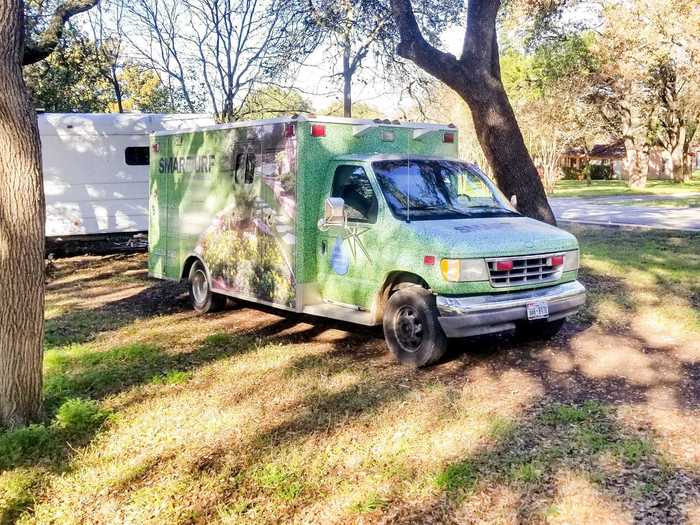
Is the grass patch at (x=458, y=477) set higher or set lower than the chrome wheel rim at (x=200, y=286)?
lower

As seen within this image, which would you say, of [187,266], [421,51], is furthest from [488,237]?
[421,51]

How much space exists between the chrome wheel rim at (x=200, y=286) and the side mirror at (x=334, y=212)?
3.14 m

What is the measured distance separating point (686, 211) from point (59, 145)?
19361mm

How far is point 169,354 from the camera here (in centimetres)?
734

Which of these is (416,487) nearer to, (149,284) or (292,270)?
(292,270)

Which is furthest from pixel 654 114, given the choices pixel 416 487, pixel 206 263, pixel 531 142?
pixel 416 487

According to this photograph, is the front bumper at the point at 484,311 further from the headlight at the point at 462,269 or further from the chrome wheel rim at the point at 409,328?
the chrome wheel rim at the point at 409,328

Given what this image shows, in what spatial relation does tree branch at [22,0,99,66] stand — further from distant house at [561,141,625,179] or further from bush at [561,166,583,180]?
distant house at [561,141,625,179]

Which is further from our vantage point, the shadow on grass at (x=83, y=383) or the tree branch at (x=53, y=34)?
the tree branch at (x=53, y=34)

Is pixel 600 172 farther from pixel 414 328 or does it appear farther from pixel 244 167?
pixel 414 328

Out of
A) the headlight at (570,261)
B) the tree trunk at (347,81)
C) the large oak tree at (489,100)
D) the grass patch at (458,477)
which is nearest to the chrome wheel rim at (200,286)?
the headlight at (570,261)

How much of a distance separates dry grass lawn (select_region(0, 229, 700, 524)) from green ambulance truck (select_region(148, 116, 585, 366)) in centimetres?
52

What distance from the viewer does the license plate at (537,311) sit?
665cm

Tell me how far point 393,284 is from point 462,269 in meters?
0.94
